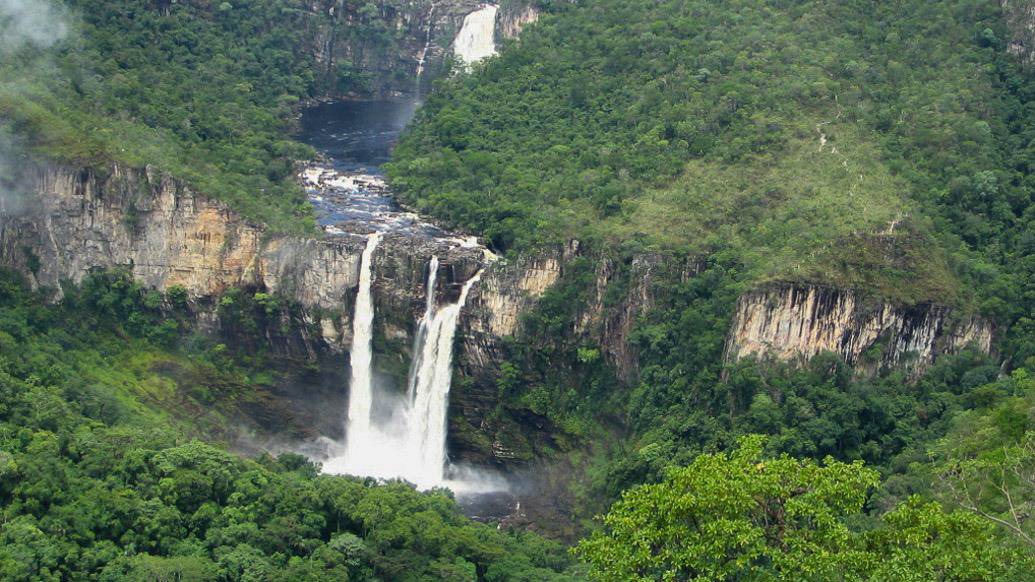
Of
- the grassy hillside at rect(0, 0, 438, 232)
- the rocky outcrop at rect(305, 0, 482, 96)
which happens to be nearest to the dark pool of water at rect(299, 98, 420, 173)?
the grassy hillside at rect(0, 0, 438, 232)

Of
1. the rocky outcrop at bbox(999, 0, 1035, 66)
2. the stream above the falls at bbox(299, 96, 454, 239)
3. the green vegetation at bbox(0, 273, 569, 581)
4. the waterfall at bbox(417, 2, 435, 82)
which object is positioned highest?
the rocky outcrop at bbox(999, 0, 1035, 66)

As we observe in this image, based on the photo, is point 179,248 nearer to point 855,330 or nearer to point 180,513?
Answer: point 180,513

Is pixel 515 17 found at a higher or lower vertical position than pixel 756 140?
higher

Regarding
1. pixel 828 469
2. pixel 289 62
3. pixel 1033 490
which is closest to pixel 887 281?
pixel 1033 490

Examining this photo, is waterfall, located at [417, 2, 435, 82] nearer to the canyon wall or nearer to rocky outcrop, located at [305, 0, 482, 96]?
rocky outcrop, located at [305, 0, 482, 96]

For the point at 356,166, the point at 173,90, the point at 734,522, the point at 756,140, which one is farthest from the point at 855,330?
the point at 173,90

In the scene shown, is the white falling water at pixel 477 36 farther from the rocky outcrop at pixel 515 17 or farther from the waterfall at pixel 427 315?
the waterfall at pixel 427 315
